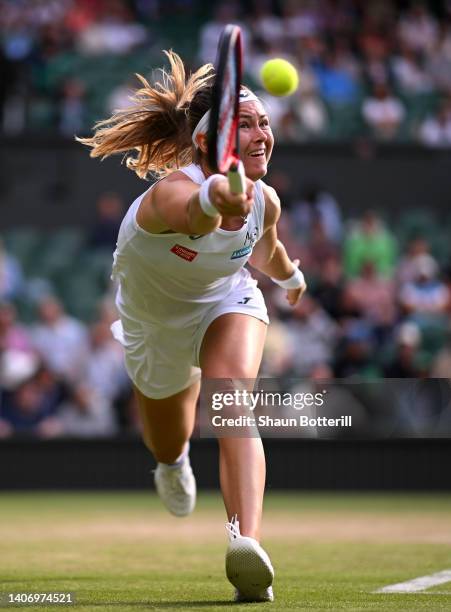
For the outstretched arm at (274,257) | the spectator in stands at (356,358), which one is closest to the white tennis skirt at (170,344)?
the outstretched arm at (274,257)

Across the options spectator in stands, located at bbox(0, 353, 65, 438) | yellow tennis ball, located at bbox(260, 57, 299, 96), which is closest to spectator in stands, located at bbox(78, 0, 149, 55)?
spectator in stands, located at bbox(0, 353, 65, 438)

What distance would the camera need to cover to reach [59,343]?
37.7 ft

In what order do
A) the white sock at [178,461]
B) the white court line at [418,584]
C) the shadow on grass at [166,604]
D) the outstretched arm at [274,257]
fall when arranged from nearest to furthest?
the shadow on grass at [166,604] < the white court line at [418,584] < the outstretched arm at [274,257] < the white sock at [178,461]

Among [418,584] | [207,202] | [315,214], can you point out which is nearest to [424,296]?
[315,214]

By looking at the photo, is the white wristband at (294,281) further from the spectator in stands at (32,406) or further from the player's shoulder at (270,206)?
the spectator in stands at (32,406)

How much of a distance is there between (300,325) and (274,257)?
19.8 ft

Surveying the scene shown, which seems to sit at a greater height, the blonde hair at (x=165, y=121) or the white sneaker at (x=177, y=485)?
the blonde hair at (x=165, y=121)

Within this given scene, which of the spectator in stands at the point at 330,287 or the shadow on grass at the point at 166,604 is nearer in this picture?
the shadow on grass at the point at 166,604

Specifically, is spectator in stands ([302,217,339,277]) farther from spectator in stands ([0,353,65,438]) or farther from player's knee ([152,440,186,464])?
player's knee ([152,440,186,464])

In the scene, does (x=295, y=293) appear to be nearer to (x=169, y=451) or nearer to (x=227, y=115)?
(x=169, y=451)

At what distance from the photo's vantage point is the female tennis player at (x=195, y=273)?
4.29 m

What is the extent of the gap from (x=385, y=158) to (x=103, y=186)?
3.16 m

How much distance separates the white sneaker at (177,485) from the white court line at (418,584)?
150cm

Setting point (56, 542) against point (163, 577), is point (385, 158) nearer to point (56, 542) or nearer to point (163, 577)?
point (56, 542)
